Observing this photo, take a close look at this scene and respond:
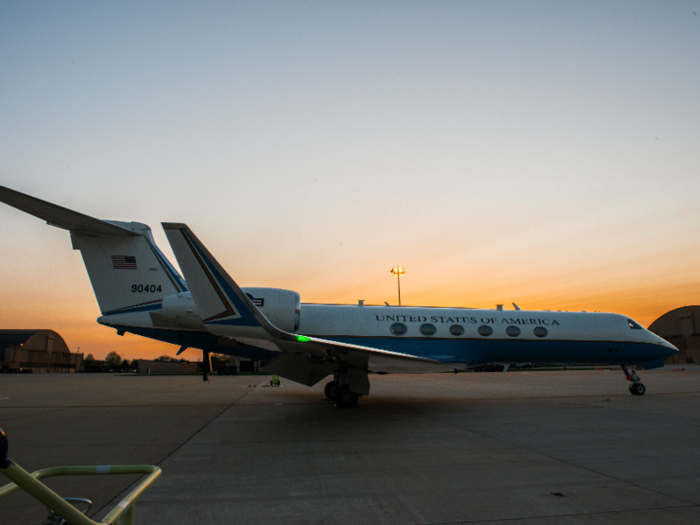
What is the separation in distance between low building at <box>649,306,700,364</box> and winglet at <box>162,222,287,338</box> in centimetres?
6198

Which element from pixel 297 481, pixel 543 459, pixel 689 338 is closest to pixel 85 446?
pixel 297 481

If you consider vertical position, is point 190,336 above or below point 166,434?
above

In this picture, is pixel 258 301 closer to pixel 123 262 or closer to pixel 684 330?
pixel 123 262

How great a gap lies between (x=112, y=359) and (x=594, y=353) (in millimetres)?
140841

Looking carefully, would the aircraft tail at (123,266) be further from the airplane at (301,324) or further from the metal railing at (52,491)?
the metal railing at (52,491)

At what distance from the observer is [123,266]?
37.5 ft

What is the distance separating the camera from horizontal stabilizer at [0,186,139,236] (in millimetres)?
8305

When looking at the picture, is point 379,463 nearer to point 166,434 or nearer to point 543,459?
point 543,459

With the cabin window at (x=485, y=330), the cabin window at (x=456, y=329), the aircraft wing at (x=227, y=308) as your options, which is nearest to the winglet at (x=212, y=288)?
the aircraft wing at (x=227, y=308)

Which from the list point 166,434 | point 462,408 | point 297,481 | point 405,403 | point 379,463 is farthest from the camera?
point 405,403

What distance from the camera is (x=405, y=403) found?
40.5 ft

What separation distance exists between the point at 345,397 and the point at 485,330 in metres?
4.87

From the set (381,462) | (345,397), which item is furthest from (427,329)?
(381,462)

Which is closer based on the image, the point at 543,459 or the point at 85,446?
the point at 543,459
